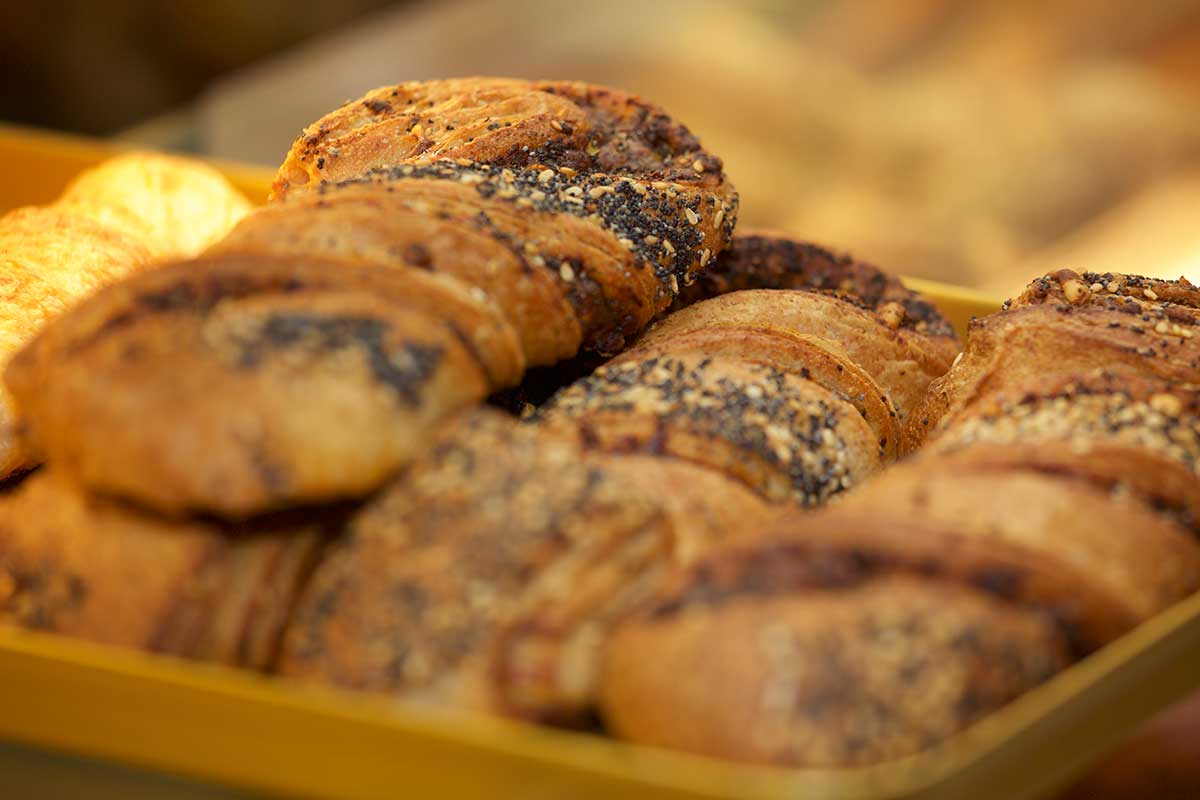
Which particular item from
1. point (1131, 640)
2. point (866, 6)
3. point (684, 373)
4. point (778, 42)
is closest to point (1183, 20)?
point (866, 6)

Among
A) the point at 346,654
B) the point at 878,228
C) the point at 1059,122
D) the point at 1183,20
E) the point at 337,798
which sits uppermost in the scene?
the point at 1183,20

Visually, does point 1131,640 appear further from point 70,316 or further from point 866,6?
point 866,6

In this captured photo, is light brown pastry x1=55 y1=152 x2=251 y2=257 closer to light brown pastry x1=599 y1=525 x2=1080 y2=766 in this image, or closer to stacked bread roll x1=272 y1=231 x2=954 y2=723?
stacked bread roll x1=272 y1=231 x2=954 y2=723

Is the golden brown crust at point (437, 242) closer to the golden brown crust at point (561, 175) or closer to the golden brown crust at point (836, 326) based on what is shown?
the golden brown crust at point (561, 175)

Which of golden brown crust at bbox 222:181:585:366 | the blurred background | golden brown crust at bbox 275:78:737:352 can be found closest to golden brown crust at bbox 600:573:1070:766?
golden brown crust at bbox 222:181:585:366

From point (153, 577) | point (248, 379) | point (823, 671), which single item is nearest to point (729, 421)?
point (823, 671)

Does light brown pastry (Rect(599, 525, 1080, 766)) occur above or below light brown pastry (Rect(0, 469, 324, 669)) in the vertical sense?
above
